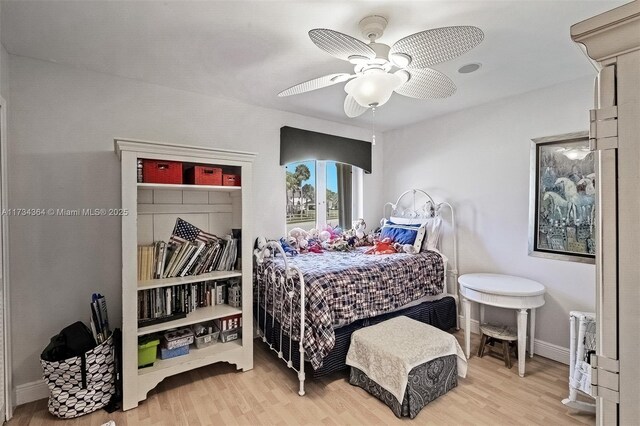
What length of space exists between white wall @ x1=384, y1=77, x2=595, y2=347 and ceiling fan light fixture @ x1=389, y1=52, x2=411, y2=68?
5.92ft

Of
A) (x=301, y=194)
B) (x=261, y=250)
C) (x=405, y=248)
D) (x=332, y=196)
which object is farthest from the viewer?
(x=332, y=196)

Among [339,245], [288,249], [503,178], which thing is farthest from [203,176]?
[503,178]

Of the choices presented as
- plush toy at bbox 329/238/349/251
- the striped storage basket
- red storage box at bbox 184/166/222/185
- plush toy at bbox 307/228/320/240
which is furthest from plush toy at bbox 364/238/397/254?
the striped storage basket

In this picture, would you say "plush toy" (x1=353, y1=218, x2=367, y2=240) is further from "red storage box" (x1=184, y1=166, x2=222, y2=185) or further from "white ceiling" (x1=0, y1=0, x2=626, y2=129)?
"red storage box" (x1=184, y1=166, x2=222, y2=185)

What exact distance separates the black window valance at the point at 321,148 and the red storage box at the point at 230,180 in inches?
35.2

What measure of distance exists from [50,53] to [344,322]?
2.76 meters

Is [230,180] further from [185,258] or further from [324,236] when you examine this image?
[324,236]

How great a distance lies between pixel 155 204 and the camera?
242 cm

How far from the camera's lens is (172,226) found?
2504mm

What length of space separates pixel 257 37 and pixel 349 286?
5.94 feet

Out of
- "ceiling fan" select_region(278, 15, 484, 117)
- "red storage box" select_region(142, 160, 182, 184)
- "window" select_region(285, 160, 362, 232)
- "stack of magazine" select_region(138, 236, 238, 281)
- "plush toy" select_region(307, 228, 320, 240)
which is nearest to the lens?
"ceiling fan" select_region(278, 15, 484, 117)

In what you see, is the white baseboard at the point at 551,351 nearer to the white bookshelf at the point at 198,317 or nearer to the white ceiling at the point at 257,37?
the white ceiling at the point at 257,37

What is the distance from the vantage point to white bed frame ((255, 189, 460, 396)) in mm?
2109

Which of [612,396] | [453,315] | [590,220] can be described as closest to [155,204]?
[612,396]
